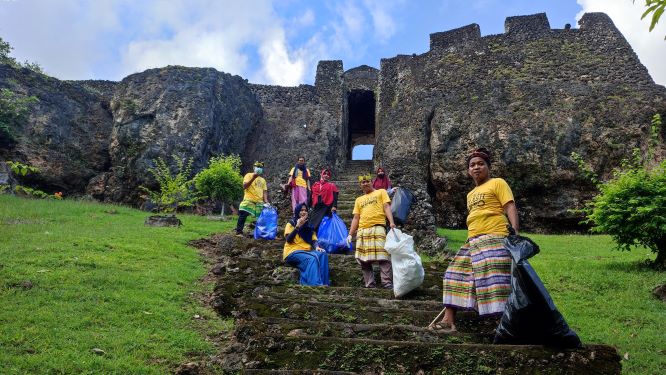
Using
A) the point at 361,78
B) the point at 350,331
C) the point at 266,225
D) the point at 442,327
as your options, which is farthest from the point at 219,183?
the point at 361,78

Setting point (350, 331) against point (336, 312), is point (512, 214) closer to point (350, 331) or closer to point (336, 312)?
point (350, 331)

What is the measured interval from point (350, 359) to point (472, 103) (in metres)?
15.0

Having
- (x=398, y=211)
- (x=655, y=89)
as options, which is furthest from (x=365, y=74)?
(x=398, y=211)

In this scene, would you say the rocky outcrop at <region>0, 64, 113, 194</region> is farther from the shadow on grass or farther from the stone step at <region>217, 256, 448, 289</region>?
the shadow on grass

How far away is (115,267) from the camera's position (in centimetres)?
775

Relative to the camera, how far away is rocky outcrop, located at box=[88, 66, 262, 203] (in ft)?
64.0

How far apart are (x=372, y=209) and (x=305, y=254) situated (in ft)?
3.84

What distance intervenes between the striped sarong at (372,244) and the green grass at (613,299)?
8.34 feet

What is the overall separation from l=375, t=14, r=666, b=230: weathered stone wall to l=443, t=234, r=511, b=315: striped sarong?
27.2 ft

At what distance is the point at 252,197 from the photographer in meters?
11.1

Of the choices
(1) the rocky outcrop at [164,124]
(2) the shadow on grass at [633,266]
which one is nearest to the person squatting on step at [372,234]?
(2) the shadow on grass at [633,266]

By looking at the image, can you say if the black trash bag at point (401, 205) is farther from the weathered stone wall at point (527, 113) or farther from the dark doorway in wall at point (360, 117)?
the dark doorway in wall at point (360, 117)

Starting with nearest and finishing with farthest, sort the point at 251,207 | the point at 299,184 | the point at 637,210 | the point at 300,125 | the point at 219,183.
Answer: the point at 637,210, the point at 251,207, the point at 299,184, the point at 219,183, the point at 300,125

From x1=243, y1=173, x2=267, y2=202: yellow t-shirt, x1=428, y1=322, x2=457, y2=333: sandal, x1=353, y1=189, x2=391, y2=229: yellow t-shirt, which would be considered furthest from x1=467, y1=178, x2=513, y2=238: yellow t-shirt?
x1=243, y1=173, x2=267, y2=202: yellow t-shirt
